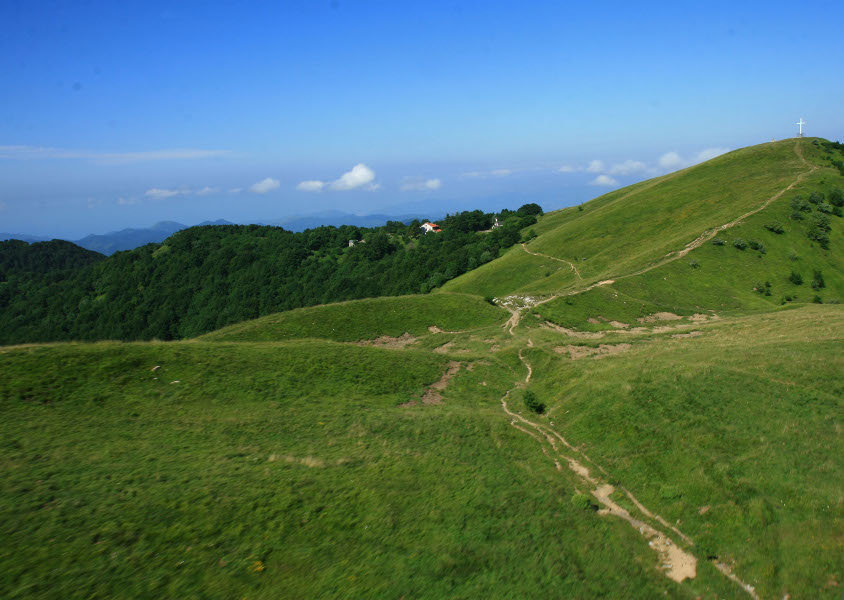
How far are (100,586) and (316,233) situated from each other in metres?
176

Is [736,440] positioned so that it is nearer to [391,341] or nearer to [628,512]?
[628,512]

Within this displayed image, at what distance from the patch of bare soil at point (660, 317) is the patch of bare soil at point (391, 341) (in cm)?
2764

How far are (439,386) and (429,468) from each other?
513 inches

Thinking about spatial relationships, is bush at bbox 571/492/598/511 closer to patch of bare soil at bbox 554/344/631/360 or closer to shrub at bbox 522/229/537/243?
patch of bare soil at bbox 554/344/631/360

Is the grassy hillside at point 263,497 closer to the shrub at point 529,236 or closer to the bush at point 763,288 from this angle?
the bush at point 763,288

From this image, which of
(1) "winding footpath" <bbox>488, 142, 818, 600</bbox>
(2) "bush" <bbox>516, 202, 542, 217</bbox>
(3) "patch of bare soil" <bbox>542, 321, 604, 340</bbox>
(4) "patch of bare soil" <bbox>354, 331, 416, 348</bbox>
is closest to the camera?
(1) "winding footpath" <bbox>488, 142, 818, 600</bbox>

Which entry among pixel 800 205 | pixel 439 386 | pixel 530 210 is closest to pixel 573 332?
pixel 439 386

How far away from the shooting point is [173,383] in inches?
1005

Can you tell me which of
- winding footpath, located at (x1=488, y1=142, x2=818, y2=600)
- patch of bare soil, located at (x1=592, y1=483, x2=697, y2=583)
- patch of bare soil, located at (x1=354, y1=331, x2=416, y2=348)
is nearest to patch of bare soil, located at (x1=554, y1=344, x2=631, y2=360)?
winding footpath, located at (x1=488, y1=142, x2=818, y2=600)

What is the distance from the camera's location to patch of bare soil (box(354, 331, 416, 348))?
4672cm

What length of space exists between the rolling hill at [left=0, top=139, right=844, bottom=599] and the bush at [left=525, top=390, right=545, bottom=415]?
0.14 meters

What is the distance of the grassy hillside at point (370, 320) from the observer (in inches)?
1833

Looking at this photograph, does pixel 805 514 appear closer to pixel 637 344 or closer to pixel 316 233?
pixel 637 344

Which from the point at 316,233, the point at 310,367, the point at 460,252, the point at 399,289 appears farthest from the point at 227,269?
the point at 310,367
